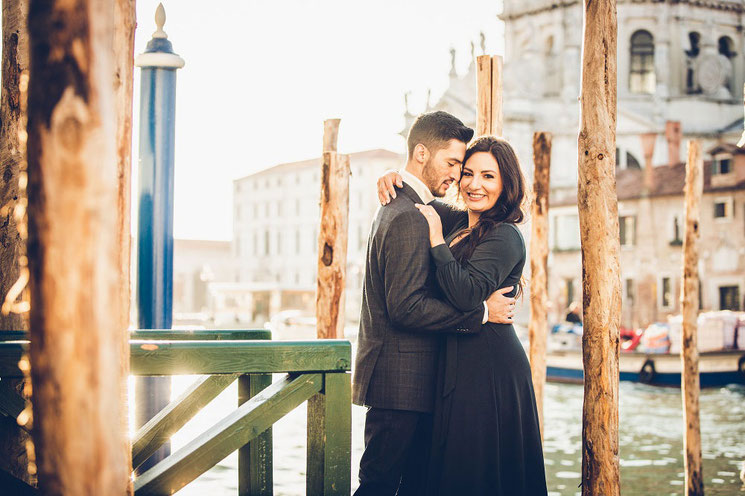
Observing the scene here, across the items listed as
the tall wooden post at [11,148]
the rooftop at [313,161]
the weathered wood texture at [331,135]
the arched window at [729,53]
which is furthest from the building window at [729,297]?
the tall wooden post at [11,148]

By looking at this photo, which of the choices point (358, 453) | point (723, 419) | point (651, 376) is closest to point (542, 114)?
point (651, 376)

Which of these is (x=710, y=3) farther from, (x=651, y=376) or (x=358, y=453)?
(x=358, y=453)

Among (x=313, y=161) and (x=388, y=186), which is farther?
(x=313, y=161)

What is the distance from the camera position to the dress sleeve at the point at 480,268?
314 cm

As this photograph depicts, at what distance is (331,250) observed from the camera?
6973mm

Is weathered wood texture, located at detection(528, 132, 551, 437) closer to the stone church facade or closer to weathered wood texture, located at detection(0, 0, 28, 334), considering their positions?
weathered wood texture, located at detection(0, 0, 28, 334)

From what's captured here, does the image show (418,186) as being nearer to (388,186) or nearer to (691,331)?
(388,186)

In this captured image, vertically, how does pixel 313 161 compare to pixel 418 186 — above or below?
above

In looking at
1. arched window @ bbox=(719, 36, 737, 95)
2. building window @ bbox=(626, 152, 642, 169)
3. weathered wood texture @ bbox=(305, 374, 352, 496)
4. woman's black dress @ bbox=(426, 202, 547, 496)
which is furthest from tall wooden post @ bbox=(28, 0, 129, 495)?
arched window @ bbox=(719, 36, 737, 95)

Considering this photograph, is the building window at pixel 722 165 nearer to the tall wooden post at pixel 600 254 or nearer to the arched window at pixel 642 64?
the arched window at pixel 642 64

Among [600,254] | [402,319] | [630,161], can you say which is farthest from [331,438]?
[630,161]

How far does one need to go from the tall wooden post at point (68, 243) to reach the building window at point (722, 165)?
2546cm

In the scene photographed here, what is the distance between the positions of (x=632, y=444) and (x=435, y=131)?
370 inches

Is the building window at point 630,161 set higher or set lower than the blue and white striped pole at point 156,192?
higher
